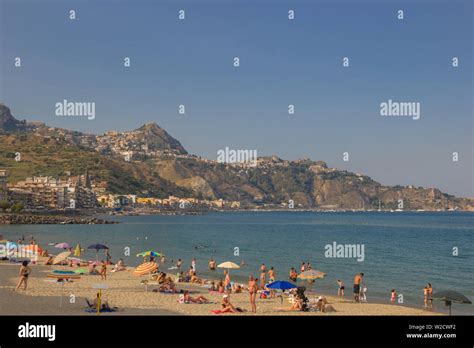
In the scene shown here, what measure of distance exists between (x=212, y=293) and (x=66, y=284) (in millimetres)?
9207

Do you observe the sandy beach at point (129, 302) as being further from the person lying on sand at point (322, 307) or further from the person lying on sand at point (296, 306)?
the person lying on sand at point (296, 306)

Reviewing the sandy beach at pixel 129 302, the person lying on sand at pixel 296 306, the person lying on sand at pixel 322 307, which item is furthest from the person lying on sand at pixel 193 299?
the person lying on sand at pixel 322 307

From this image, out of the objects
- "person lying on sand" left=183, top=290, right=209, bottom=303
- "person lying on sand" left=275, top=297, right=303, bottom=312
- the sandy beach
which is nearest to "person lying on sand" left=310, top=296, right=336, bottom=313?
the sandy beach

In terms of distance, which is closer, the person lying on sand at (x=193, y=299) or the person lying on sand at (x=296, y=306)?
the person lying on sand at (x=296, y=306)

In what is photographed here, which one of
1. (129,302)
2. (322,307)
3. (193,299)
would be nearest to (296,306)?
(322,307)

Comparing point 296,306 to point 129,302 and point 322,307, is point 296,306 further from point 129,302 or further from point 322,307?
point 129,302

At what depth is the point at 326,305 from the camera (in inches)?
973

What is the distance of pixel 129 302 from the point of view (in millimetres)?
24422

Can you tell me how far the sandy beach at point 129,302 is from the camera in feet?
71.5

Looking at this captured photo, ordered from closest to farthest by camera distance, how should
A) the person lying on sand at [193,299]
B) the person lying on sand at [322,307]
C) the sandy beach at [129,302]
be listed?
the sandy beach at [129,302] < the person lying on sand at [322,307] < the person lying on sand at [193,299]
